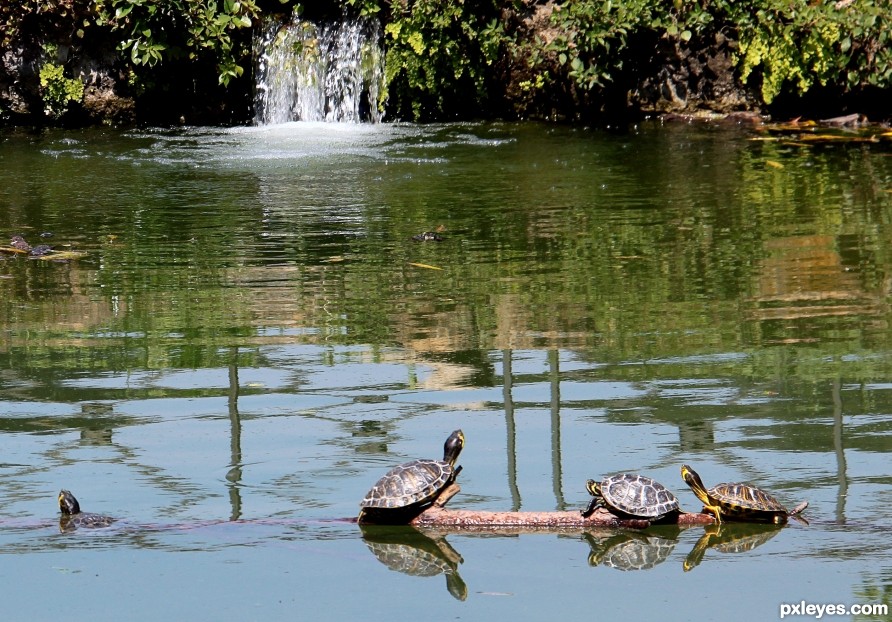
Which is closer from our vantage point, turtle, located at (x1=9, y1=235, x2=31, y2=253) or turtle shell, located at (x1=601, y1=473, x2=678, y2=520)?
turtle shell, located at (x1=601, y1=473, x2=678, y2=520)

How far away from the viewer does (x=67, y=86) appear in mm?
19500

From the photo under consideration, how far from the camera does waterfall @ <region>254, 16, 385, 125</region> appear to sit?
19.5 metres

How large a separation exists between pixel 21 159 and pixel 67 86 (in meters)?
3.04

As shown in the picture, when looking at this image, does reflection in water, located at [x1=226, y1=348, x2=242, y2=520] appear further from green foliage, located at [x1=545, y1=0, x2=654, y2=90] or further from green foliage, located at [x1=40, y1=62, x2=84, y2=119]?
green foliage, located at [x1=40, y1=62, x2=84, y2=119]

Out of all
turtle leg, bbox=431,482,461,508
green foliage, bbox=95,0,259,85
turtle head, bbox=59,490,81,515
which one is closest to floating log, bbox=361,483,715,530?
turtle leg, bbox=431,482,461,508

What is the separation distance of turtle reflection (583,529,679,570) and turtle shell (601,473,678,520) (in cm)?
14

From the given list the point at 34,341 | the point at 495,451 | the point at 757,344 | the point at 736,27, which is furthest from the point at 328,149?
the point at 495,451

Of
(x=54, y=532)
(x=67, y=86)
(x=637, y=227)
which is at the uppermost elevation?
(x=67, y=86)

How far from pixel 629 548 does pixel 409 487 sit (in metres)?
0.92

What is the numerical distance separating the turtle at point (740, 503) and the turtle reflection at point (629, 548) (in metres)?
→ 0.19

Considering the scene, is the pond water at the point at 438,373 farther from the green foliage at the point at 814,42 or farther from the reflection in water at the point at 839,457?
the green foliage at the point at 814,42

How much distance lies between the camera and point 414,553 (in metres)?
5.49

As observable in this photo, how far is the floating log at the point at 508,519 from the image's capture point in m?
5.48

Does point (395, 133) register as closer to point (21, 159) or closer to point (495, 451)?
point (21, 159)
